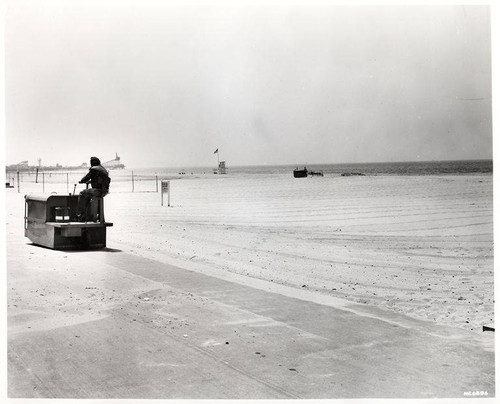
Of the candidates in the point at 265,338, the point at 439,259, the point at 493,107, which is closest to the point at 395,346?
the point at 265,338

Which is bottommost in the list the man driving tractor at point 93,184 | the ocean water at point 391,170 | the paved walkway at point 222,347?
the paved walkway at point 222,347

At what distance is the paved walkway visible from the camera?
4035 mm

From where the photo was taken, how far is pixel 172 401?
3.91 metres

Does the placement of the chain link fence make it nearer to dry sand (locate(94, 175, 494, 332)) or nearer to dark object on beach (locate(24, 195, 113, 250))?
dark object on beach (locate(24, 195, 113, 250))

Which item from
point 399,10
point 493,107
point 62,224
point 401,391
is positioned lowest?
point 401,391

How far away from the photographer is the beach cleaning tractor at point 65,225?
31.2ft

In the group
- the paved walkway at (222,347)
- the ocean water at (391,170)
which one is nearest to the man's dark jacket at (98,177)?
the paved walkway at (222,347)

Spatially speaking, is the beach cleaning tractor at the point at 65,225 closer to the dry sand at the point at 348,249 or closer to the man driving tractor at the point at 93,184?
the man driving tractor at the point at 93,184

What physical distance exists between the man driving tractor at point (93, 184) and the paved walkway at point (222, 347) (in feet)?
10.6

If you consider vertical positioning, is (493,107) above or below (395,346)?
above

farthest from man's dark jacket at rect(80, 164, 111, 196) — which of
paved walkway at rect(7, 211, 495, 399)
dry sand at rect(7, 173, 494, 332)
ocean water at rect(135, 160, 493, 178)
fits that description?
ocean water at rect(135, 160, 493, 178)

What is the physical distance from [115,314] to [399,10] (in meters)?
4.60

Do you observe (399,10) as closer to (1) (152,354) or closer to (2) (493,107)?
(2) (493,107)

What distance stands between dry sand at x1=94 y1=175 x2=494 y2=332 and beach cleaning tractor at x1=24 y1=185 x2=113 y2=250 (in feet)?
2.13
